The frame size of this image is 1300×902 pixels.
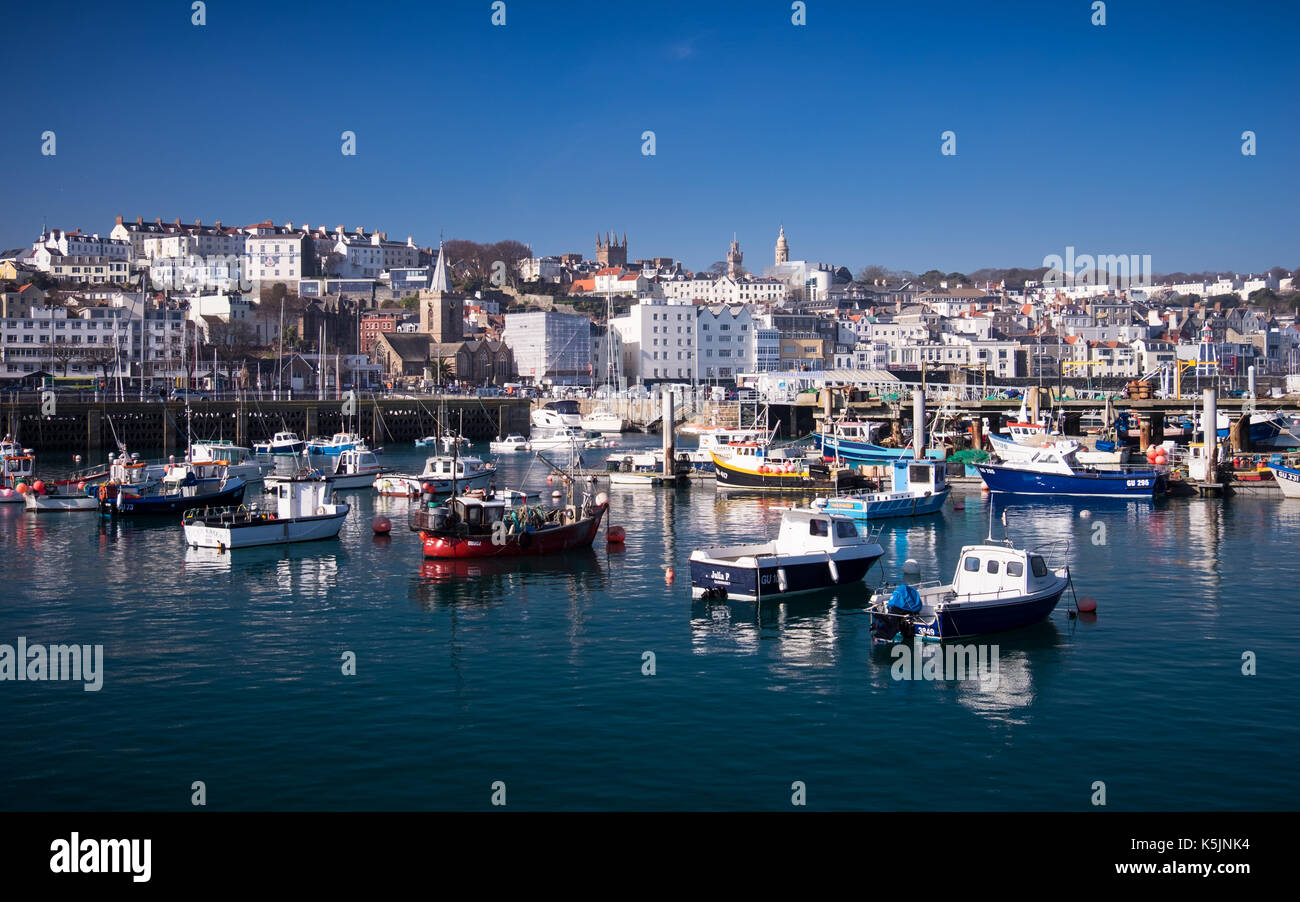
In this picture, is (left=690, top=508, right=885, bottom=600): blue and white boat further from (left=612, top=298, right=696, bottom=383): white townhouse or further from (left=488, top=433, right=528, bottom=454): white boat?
(left=612, top=298, right=696, bottom=383): white townhouse

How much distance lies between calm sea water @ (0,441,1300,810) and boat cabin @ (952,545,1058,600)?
1153 mm

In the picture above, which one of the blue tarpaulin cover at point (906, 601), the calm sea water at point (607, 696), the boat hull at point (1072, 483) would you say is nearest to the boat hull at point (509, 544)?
the calm sea water at point (607, 696)

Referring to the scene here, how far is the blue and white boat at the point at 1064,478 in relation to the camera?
1790 inches

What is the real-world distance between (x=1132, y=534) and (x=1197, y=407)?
32960 mm

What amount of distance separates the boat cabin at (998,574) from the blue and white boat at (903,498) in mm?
14544

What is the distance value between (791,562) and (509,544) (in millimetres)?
8701

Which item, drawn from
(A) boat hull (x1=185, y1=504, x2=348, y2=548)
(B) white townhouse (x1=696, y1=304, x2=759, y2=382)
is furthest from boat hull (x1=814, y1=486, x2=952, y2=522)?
(B) white townhouse (x1=696, y1=304, x2=759, y2=382)

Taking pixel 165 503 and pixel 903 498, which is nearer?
pixel 903 498

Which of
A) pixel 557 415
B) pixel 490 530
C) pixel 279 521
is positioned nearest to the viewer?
pixel 490 530

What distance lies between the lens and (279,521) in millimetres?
35094

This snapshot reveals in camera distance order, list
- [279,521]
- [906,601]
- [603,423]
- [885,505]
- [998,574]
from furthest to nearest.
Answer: [603,423], [885,505], [279,521], [998,574], [906,601]

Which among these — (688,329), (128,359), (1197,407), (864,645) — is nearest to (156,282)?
(128,359)

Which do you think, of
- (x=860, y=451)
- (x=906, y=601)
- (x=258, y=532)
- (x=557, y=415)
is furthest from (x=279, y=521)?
(x=557, y=415)

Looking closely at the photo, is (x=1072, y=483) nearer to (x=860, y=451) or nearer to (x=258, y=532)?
(x=860, y=451)
